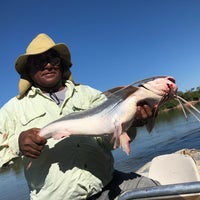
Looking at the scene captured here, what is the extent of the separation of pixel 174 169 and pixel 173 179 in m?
0.16

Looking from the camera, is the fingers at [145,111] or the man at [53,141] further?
the man at [53,141]

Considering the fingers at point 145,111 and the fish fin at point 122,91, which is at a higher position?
the fish fin at point 122,91

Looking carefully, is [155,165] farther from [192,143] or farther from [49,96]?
[192,143]

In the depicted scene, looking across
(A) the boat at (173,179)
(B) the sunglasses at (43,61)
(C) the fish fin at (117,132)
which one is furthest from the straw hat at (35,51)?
(A) the boat at (173,179)

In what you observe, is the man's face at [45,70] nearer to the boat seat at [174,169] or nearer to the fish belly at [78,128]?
the fish belly at [78,128]

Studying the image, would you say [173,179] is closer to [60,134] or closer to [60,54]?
[60,54]

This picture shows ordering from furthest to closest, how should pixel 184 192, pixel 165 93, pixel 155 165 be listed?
1. pixel 155 165
2. pixel 165 93
3. pixel 184 192

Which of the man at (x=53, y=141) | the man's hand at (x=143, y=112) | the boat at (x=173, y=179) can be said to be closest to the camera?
the boat at (x=173, y=179)

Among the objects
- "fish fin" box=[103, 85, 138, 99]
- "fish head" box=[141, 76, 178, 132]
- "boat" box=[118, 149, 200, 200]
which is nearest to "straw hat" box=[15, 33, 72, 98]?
"fish fin" box=[103, 85, 138, 99]

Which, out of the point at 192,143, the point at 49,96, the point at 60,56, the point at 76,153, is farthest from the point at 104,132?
the point at 192,143

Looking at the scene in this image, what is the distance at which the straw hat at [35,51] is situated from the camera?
4363mm

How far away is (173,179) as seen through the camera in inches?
237

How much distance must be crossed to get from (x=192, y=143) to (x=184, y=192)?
2381cm

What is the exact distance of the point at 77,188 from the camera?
3.79m
